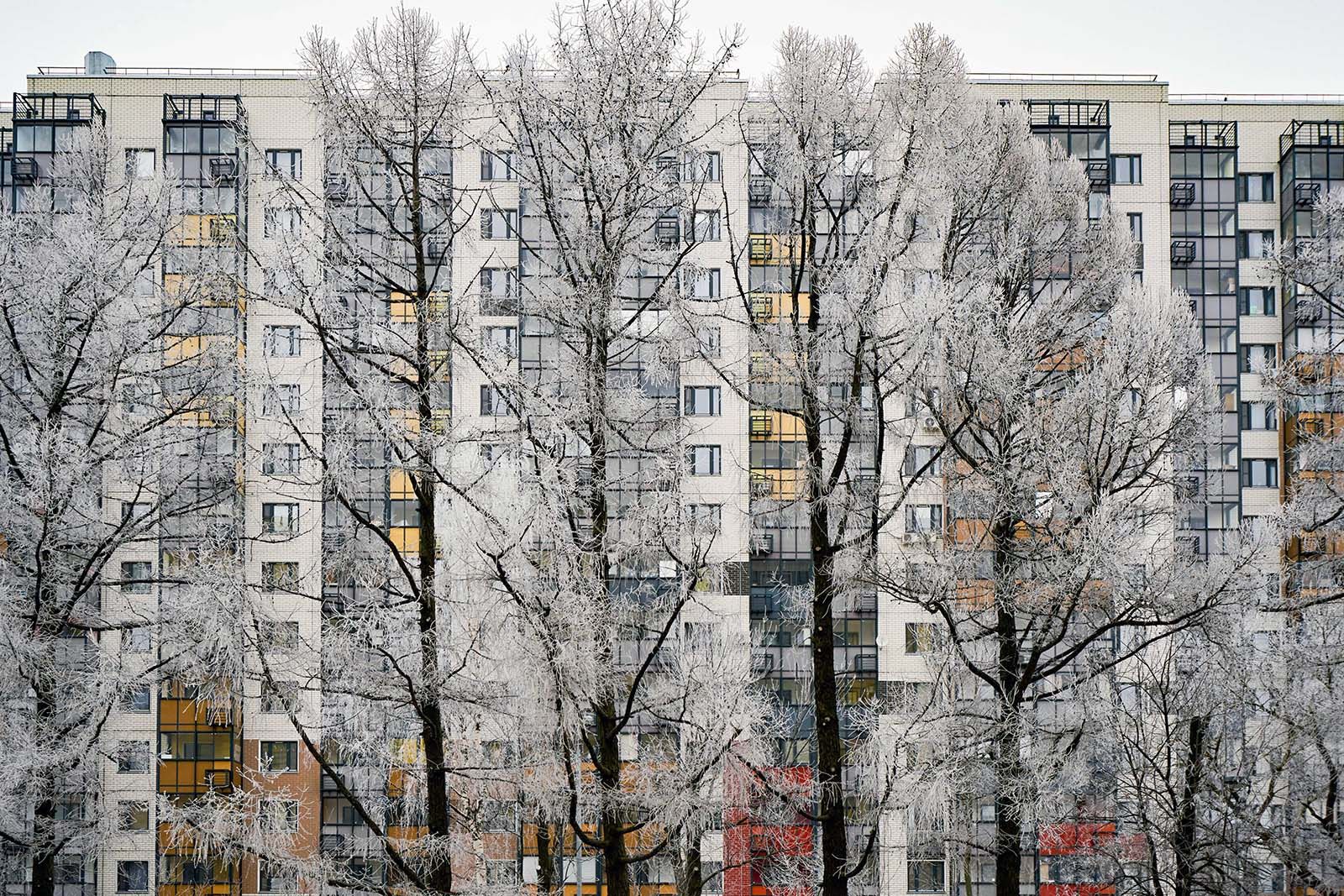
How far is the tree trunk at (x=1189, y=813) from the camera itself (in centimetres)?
1962

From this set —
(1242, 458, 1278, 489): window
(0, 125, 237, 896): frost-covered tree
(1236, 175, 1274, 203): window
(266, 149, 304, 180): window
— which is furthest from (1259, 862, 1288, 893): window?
(266, 149, 304, 180): window

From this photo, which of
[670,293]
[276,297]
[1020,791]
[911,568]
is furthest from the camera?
[1020,791]

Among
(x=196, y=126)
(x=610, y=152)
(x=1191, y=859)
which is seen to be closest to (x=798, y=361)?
(x=610, y=152)

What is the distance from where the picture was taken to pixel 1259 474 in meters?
49.2

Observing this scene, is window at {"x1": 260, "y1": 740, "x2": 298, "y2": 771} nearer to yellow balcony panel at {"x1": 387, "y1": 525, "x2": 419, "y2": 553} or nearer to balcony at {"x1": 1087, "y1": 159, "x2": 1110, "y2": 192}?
yellow balcony panel at {"x1": 387, "y1": 525, "x2": 419, "y2": 553}

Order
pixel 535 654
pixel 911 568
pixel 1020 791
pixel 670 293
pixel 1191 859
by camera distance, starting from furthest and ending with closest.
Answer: pixel 1191 859 < pixel 1020 791 < pixel 911 568 < pixel 670 293 < pixel 535 654

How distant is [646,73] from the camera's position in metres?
13.6

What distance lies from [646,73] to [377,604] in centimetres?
585

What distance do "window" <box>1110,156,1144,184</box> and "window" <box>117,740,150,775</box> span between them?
118 feet

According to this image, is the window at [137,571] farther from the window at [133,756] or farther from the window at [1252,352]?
the window at [1252,352]

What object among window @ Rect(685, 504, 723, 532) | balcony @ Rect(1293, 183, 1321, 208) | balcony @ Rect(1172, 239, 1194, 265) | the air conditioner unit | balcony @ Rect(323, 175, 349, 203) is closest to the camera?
window @ Rect(685, 504, 723, 532)

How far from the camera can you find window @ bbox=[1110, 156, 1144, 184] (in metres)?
47.8

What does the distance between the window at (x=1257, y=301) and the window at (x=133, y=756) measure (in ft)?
128

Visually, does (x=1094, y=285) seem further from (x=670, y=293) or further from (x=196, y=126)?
(x=196, y=126)
